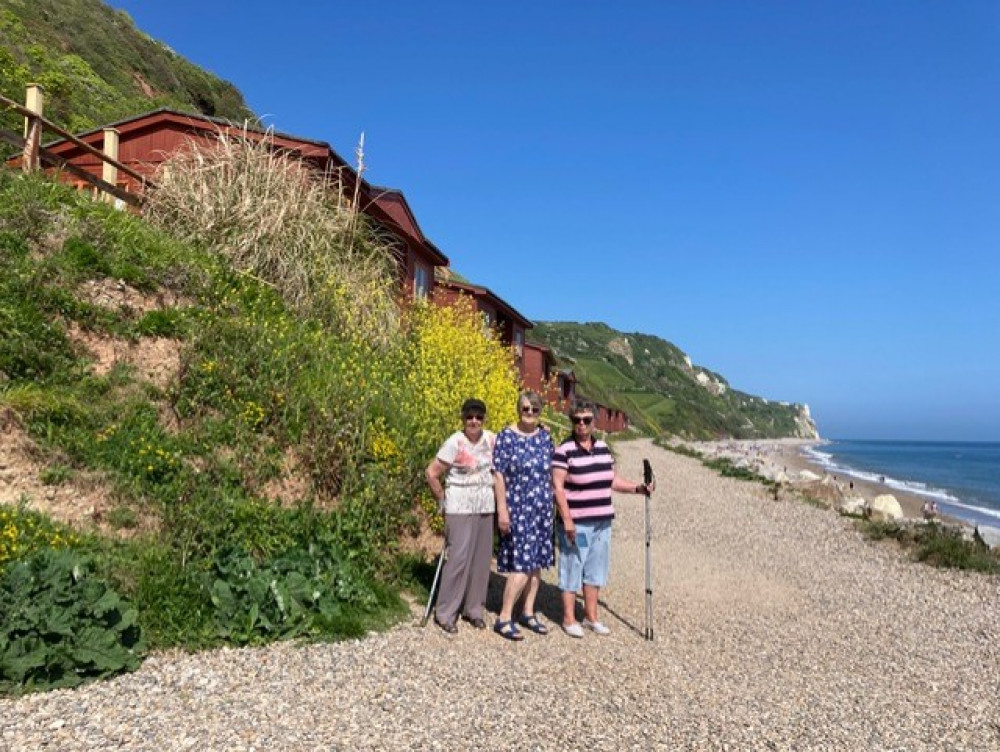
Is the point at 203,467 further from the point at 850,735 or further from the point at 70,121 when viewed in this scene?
the point at 70,121

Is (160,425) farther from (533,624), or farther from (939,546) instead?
(939,546)

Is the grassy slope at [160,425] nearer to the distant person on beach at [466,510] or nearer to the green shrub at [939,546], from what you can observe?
the distant person on beach at [466,510]

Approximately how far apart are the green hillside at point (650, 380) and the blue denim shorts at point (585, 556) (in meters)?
75.2

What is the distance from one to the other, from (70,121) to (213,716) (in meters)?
23.8

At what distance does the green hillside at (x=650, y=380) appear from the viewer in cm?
11144

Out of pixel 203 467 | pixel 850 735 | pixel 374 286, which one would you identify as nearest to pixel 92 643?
pixel 203 467

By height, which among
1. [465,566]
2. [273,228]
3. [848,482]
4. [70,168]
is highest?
[70,168]

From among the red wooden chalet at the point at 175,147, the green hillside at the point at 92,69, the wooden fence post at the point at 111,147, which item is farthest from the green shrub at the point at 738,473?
the green hillside at the point at 92,69

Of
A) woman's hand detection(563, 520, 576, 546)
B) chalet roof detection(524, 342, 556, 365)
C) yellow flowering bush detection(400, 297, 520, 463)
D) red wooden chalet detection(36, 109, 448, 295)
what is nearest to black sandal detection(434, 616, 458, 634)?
woman's hand detection(563, 520, 576, 546)

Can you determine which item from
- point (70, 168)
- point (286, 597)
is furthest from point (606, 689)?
point (70, 168)

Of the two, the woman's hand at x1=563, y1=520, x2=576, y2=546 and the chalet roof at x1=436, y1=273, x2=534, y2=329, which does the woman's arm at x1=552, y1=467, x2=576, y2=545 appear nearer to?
the woman's hand at x1=563, y1=520, x2=576, y2=546

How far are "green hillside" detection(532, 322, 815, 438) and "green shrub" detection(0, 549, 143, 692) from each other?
77.4 metres

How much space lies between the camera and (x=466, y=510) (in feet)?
20.3

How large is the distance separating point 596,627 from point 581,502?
122 cm
